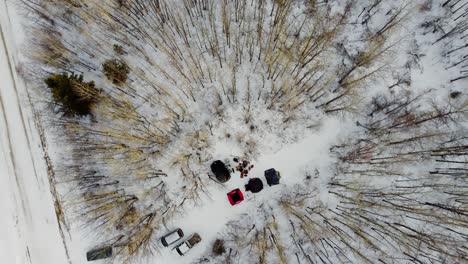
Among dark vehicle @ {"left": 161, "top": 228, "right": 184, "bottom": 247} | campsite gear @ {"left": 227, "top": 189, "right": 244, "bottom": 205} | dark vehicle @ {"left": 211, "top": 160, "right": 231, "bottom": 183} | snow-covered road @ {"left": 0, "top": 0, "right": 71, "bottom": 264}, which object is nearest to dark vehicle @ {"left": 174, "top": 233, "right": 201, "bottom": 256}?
dark vehicle @ {"left": 161, "top": 228, "right": 184, "bottom": 247}

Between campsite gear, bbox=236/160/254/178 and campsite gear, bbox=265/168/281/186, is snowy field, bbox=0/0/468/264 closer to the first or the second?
campsite gear, bbox=236/160/254/178

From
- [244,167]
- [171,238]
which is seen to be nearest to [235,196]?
[244,167]

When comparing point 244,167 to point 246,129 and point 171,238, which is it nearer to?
point 246,129

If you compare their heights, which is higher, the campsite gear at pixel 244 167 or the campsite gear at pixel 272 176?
the campsite gear at pixel 244 167

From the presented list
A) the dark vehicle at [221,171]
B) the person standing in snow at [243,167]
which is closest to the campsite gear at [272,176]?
the person standing in snow at [243,167]

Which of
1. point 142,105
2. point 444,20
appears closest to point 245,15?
point 142,105

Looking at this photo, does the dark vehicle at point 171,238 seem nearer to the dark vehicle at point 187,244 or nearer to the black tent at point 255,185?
the dark vehicle at point 187,244

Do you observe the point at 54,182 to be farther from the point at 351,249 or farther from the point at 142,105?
the point at 351,249
